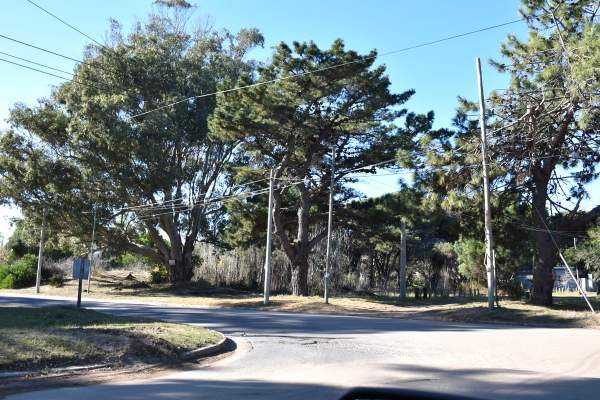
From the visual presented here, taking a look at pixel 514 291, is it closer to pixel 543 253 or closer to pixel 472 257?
pixel 472 257

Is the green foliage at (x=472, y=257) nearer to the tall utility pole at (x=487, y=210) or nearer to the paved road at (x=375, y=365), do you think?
the tall utility pole at (x=487, y=210)

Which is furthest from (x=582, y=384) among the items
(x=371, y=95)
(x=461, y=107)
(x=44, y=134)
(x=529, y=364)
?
(x=44, y=134)

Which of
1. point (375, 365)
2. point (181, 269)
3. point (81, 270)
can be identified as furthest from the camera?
point (181, 269)

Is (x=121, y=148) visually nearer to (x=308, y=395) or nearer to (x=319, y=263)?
(x=319, y=263)

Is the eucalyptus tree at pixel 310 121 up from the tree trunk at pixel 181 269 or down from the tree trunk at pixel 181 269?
up

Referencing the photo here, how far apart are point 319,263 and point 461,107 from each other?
22.2 meters

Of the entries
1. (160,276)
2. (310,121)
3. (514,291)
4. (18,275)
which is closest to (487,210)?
(310,121)

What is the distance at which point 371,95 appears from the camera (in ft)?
106

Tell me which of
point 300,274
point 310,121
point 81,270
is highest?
point 310,121

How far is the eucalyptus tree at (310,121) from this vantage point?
3142 centimetres

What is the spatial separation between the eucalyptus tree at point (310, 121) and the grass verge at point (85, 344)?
1890cm

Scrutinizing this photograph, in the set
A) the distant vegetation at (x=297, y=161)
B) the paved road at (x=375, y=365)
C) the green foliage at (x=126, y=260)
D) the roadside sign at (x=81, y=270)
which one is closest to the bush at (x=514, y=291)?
the distant vegetation at (x=297, y=161)

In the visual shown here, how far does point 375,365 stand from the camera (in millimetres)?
3934

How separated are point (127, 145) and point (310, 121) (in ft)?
53.0
